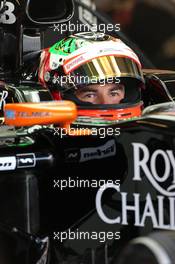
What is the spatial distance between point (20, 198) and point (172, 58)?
2.88 ft

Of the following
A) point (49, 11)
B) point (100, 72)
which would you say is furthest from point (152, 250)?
point (49, 11)

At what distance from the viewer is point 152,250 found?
114 centimetres

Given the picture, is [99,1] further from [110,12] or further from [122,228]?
[122,228]

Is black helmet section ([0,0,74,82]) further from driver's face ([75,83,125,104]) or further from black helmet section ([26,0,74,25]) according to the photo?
driver's face ([75,83,125,104])

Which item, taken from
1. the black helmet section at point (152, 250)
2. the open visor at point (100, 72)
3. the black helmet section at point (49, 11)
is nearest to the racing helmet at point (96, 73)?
the open visor at point (100, 72)

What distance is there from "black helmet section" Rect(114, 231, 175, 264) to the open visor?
65 cm

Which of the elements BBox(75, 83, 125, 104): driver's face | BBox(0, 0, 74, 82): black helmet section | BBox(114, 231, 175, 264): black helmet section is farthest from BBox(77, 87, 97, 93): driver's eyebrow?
BBox(114, 231, 175, 264): black helmet section

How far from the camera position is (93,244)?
148 cm

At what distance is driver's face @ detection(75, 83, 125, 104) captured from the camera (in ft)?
5.86

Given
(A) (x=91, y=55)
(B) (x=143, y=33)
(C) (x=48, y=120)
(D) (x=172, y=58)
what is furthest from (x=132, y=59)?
(C) (x=48, y=120)

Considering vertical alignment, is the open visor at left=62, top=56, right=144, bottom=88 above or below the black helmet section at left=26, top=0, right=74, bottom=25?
below

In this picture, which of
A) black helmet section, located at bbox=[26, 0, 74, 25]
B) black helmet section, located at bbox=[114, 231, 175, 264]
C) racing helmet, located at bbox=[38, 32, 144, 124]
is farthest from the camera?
black helmet section, located at bbox=[26, 0, 74, 25]

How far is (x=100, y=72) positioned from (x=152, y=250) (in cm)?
72

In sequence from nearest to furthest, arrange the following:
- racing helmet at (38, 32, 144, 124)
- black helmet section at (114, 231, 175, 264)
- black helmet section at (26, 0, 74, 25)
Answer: black helmet section at (114, 231, 175, 264)
racing helmet at (38, 32, 144, 124)
black helmet section at (26, 0, 74, 25)
